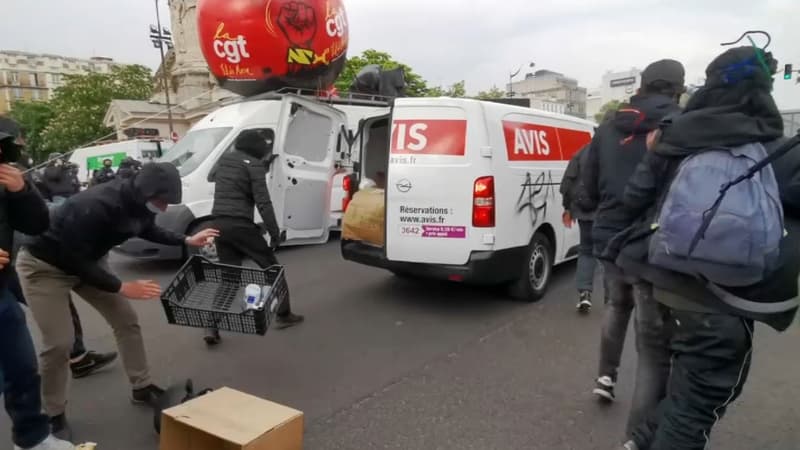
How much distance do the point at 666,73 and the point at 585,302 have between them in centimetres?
264

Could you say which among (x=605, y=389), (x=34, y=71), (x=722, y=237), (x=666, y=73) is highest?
(x=34, y=71)

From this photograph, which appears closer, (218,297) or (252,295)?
(252,295)

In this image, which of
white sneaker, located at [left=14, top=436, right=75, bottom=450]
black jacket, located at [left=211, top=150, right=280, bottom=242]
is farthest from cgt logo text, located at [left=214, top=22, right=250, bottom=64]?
white sneaker, located at [left=14, top=436, right=75, bottom=450]

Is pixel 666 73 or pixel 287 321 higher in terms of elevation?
pixel 666 73

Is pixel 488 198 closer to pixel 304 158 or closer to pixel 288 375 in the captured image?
pixel 288 375

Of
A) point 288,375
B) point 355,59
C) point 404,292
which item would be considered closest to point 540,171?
point 404,292

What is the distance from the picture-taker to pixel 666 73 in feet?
9.95

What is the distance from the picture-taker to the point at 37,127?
5394 cm

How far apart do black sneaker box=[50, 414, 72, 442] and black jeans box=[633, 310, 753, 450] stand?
10.4 feet

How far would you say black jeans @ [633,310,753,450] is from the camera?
76.0 inches

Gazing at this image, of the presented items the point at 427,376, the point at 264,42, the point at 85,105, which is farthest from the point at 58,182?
the point at 85,105

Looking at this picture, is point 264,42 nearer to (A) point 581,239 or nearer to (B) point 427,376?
(A) point 581,239

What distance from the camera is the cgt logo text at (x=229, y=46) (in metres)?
8.39

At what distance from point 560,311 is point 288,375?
9.26 feet
